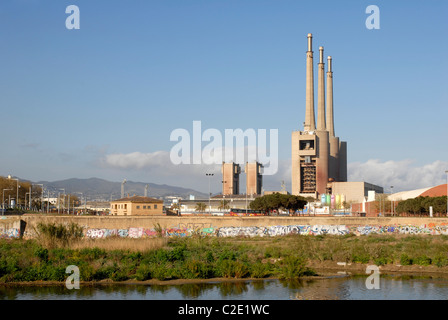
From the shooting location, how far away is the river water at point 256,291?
36531 mm

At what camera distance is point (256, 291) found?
38.8 meters

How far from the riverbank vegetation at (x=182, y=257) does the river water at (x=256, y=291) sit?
2137 millimetres

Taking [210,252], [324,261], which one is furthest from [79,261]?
[324,261]

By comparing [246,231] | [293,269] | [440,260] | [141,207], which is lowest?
[293,269]

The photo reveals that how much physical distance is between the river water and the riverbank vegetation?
2.14 meters

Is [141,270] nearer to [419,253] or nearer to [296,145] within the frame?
[419,253]

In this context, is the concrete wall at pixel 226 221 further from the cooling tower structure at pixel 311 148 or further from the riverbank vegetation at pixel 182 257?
the cooling tower structure at pixel 311 148

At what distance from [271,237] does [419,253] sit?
22322mm

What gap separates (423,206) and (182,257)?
75.5 m

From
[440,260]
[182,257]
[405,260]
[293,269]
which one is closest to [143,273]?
[182,257]

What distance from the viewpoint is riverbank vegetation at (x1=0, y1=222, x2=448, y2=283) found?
44125 mm

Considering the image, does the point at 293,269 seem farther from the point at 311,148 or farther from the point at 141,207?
the point at 311,148

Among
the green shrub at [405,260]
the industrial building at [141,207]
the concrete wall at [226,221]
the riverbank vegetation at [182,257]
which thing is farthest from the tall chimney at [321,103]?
the green shrub at [405,260]

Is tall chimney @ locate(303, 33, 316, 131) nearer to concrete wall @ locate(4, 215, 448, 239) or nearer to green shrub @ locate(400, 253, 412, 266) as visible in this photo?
concrete wall @ locate(4, 215, 448, 239)
